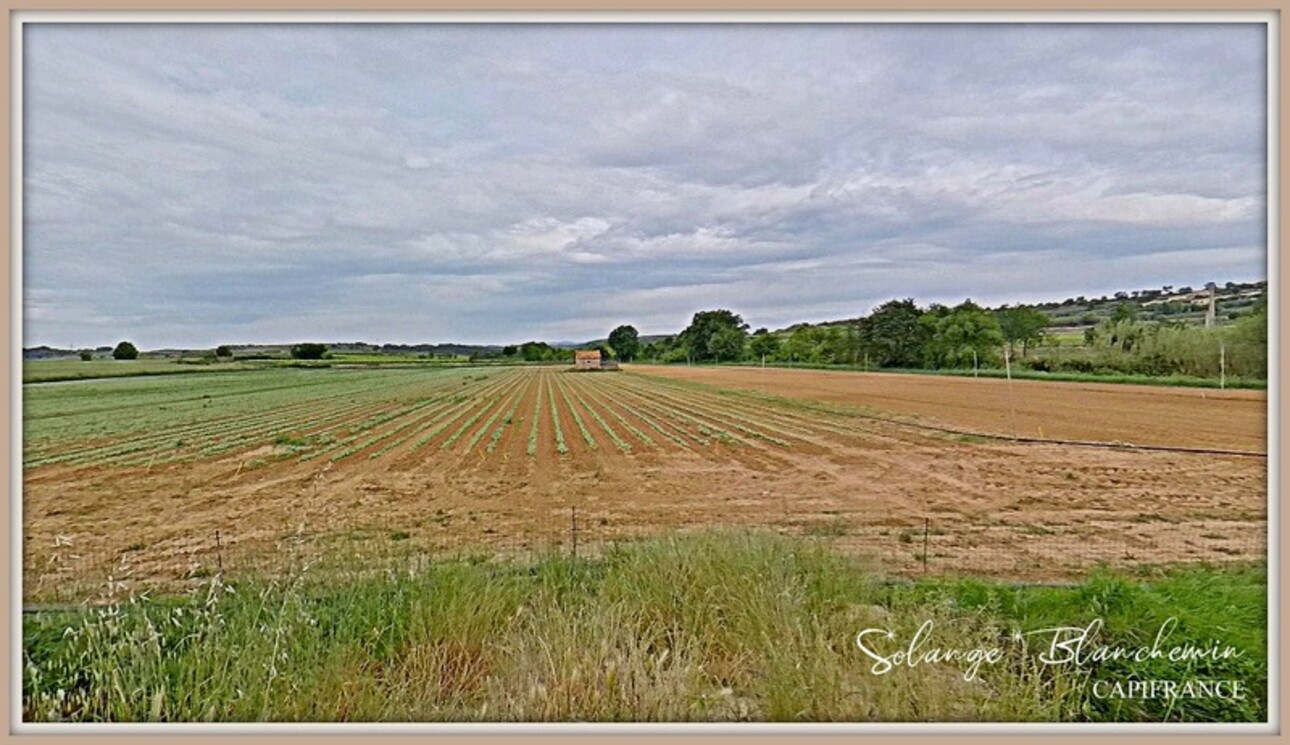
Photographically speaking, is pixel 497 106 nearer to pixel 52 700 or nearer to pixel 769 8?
pixel 769 8

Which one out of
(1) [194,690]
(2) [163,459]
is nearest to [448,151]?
(2) [163,459]

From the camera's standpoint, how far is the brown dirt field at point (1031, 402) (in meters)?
2.74

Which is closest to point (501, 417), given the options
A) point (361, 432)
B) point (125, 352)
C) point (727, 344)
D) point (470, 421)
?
point (470, 421)

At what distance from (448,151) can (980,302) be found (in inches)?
105

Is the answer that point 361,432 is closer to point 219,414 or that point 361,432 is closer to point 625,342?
point 219,414

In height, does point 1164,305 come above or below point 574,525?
above

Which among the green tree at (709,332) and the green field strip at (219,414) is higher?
the green tree at (709,332)

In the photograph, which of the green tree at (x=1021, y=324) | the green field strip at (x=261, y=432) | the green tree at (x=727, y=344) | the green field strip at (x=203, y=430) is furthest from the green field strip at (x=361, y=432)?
the green tree at (x=1021, y=324)

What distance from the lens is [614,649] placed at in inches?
85.3

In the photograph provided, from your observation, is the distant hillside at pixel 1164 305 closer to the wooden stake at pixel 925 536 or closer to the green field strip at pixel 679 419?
the green field strip at pixel 679 419

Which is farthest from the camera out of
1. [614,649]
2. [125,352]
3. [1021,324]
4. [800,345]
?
[800,345]

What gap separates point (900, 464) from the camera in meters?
3.10

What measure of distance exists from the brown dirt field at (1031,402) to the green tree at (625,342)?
91 mm

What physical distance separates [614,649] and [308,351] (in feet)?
6.72
